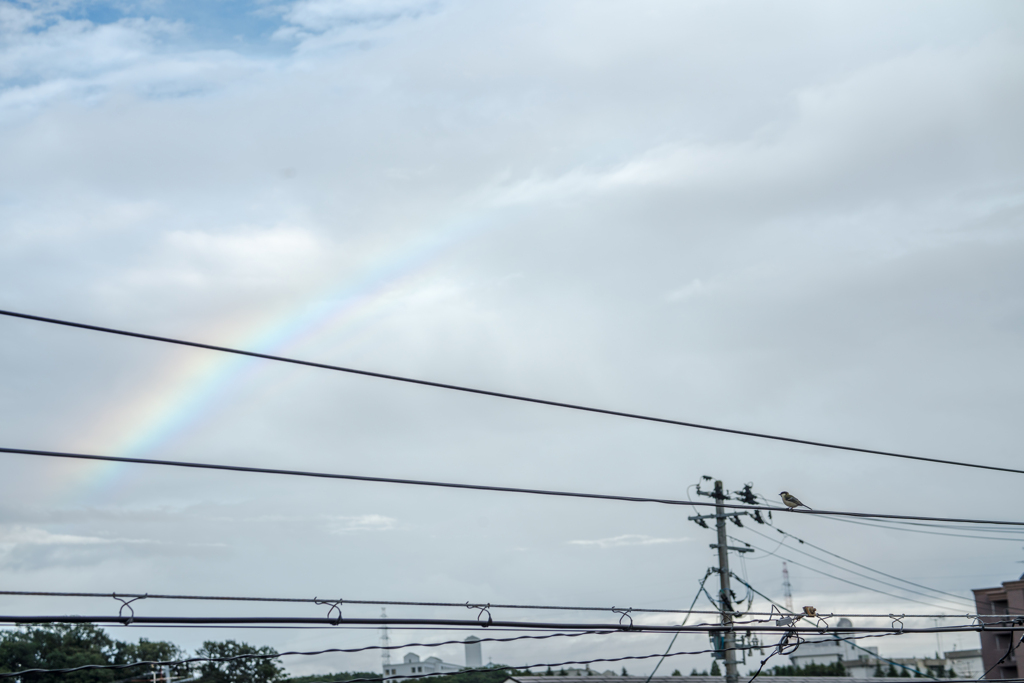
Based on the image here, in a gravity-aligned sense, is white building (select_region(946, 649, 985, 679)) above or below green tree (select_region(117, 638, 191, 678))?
below

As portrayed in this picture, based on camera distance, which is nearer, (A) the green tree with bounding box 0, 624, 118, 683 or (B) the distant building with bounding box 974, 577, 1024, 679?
(A) the green tree with bounding box 0, 624, 118, 683

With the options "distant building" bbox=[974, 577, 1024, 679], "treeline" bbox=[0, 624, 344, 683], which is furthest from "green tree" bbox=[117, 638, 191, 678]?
"distant building" bbox=[974, 577, 1024, 679]

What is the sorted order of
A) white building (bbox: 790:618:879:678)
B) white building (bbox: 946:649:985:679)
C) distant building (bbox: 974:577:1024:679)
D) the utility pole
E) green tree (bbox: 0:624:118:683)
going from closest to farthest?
the utility pole < green tree (bbox: 0:624:118:683) < distant building (bbox: 974:577:1024:679) < white building (bbox: 946:649:985:679) < white building (bbox: 790:618:879:678)

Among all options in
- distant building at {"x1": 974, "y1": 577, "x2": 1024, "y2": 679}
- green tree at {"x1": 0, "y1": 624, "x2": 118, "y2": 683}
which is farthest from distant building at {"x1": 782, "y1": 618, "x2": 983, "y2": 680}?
green tree at {"x1": 0, "y1": 624, "x2": 118, "y2": 683}

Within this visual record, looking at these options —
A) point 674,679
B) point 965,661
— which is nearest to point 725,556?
point 674,679

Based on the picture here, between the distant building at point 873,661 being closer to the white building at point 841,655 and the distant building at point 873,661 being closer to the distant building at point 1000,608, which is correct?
the white building at point 841,655

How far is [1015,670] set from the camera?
59.6m

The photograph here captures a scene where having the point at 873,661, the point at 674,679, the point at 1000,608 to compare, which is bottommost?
the point at 873,661

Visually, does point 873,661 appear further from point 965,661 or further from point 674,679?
point 674,679

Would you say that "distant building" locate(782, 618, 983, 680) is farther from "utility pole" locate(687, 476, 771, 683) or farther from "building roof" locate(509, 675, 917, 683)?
"utility pole" locate(687, 476, 771, 683)

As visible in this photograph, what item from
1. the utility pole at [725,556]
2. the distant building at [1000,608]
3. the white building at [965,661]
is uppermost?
the utility pole at [725,556]

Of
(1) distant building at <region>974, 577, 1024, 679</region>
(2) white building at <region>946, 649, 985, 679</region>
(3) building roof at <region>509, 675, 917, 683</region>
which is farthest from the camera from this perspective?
(2) white building at <region>946, 649, 985, 679</region>

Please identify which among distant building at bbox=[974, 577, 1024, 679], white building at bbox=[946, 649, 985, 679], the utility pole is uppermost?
the utility pole

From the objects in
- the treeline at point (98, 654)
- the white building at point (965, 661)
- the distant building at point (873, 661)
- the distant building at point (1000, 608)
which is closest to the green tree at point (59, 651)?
the treeline at point (98, 654)
